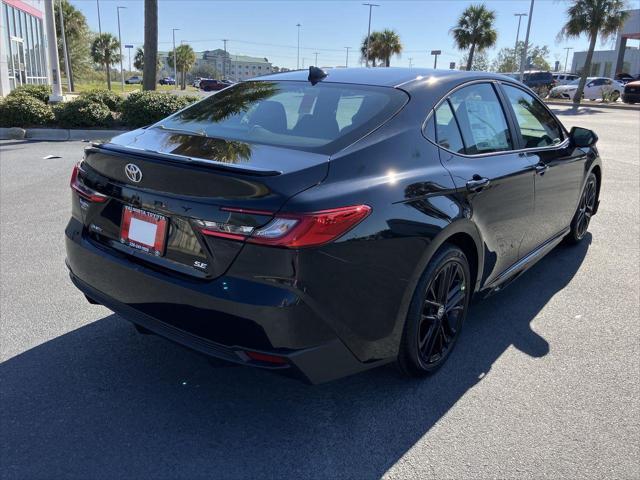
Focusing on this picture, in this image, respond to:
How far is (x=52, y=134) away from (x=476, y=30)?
129 feet

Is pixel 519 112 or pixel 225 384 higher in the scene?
pixel 519 112

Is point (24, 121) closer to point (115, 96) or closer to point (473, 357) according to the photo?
point (115, 96)

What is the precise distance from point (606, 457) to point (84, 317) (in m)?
3.11

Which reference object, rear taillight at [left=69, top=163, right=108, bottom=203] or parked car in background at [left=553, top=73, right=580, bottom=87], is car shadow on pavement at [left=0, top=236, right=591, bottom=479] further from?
parked car in background at [left=553, top=73, right=580, bottom=87]

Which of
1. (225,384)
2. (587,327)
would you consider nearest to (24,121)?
(225,384)

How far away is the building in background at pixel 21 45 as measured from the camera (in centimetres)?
2225

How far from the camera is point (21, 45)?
25219 millimetres

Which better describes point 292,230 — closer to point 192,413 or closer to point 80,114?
point 192,413

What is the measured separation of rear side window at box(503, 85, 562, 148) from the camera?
3865mm

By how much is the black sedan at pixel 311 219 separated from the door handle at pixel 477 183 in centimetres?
1

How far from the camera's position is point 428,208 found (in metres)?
2.64

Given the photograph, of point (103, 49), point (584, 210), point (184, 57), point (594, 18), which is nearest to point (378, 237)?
point (584, 210)

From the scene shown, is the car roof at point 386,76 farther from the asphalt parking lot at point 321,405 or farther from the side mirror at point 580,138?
the asphalt parking lot at point 321,405

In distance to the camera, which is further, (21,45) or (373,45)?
(373,45)
